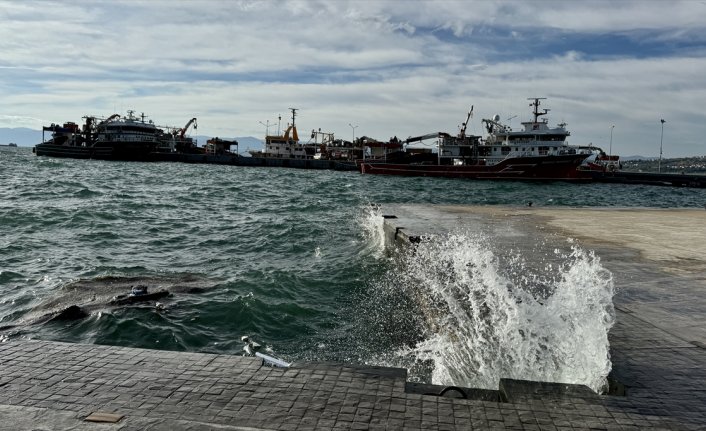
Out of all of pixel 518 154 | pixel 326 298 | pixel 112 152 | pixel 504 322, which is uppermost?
pixel 518 154

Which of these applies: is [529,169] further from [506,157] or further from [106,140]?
[106,140]

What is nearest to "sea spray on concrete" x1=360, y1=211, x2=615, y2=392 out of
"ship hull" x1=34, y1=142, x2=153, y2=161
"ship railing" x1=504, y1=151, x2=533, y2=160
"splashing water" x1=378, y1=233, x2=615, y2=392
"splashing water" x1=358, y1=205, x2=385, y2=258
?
"splashing water" x1=378, y1=233, x2=615, y2=392

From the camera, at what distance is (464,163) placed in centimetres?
5994

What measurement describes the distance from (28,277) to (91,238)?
4351 mm

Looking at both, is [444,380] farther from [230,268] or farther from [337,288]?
[230,268]

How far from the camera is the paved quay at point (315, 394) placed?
325 centimetres

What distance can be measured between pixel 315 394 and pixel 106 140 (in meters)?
81.1

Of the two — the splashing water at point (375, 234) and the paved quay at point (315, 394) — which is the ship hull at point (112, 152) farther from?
the paved quay at point (315, 394)

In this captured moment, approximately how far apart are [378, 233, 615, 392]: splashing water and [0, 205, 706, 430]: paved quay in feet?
0.93

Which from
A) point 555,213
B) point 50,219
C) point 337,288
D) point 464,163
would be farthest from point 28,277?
point 464,163

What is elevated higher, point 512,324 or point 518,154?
point 518,154

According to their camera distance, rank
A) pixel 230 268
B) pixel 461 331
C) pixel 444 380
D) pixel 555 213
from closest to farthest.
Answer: pixel 444 380 < pixel 461 331 < pixel 230 268 < pixel 555 213

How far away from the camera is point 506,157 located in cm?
5534

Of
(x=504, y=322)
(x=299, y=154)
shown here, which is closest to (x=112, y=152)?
(x=299, y=154)
